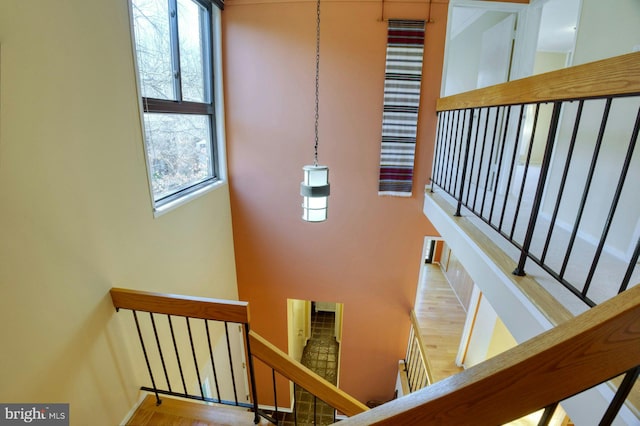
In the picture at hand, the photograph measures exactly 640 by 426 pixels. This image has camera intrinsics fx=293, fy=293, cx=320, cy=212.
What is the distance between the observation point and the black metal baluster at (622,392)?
0.51m

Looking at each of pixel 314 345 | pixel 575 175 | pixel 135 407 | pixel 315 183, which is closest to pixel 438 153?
pixel 575 175

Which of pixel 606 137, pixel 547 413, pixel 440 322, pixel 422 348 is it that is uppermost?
pixel 606 137

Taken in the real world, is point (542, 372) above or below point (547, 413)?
above

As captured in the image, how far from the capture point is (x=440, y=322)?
5.05 metres

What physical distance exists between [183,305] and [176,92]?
1.89 metres

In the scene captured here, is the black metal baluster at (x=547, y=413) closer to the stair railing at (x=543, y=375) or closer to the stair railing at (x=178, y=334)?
the stair railing at (x=543, y=375)

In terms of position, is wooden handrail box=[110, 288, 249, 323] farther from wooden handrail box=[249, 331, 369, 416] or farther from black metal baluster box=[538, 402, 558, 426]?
black metal baluster box=[538, 402, 558, 426]

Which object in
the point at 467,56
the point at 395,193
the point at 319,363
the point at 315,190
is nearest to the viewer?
the point at 315,190

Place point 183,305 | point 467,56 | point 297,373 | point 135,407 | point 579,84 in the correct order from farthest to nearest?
point 467,56
point 135,407
point 297,373
point 183,305
point 579,84

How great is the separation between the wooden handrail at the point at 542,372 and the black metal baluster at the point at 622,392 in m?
0.03

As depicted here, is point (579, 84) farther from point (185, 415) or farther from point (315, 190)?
point (185, 415)

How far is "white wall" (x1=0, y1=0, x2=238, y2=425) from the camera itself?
1231 mm

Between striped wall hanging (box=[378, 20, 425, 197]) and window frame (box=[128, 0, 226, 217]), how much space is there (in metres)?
1.86

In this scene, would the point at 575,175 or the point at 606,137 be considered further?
the point at 575,175
